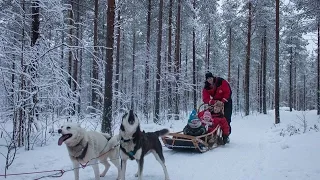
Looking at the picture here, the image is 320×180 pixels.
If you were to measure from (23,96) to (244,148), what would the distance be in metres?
6.51

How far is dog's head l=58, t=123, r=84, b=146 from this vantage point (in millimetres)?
4891

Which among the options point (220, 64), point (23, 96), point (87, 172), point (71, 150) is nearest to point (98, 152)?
point (71, 150)

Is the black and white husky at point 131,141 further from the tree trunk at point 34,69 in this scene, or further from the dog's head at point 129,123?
the tree trunk at point 34,69

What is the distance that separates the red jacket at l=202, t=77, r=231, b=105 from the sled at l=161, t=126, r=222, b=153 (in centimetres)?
157

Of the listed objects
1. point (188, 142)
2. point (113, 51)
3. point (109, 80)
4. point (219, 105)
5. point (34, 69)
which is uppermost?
point (113, 51)

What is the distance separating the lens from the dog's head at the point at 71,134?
489 centimetres

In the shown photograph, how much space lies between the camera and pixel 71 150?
510 cm

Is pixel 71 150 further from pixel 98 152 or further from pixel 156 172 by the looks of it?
pixel 156 172

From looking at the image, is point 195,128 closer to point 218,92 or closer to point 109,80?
point 218,92

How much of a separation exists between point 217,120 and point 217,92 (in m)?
1.03

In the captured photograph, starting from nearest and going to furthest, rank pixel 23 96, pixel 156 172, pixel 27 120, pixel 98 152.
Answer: pixel 98 152 → pixel 156 172 → pixel 23 96 → pixel 27 120

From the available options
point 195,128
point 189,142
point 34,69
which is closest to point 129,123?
point 189,142

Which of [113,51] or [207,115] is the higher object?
[113,51]

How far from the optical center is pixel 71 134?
4.95 m
